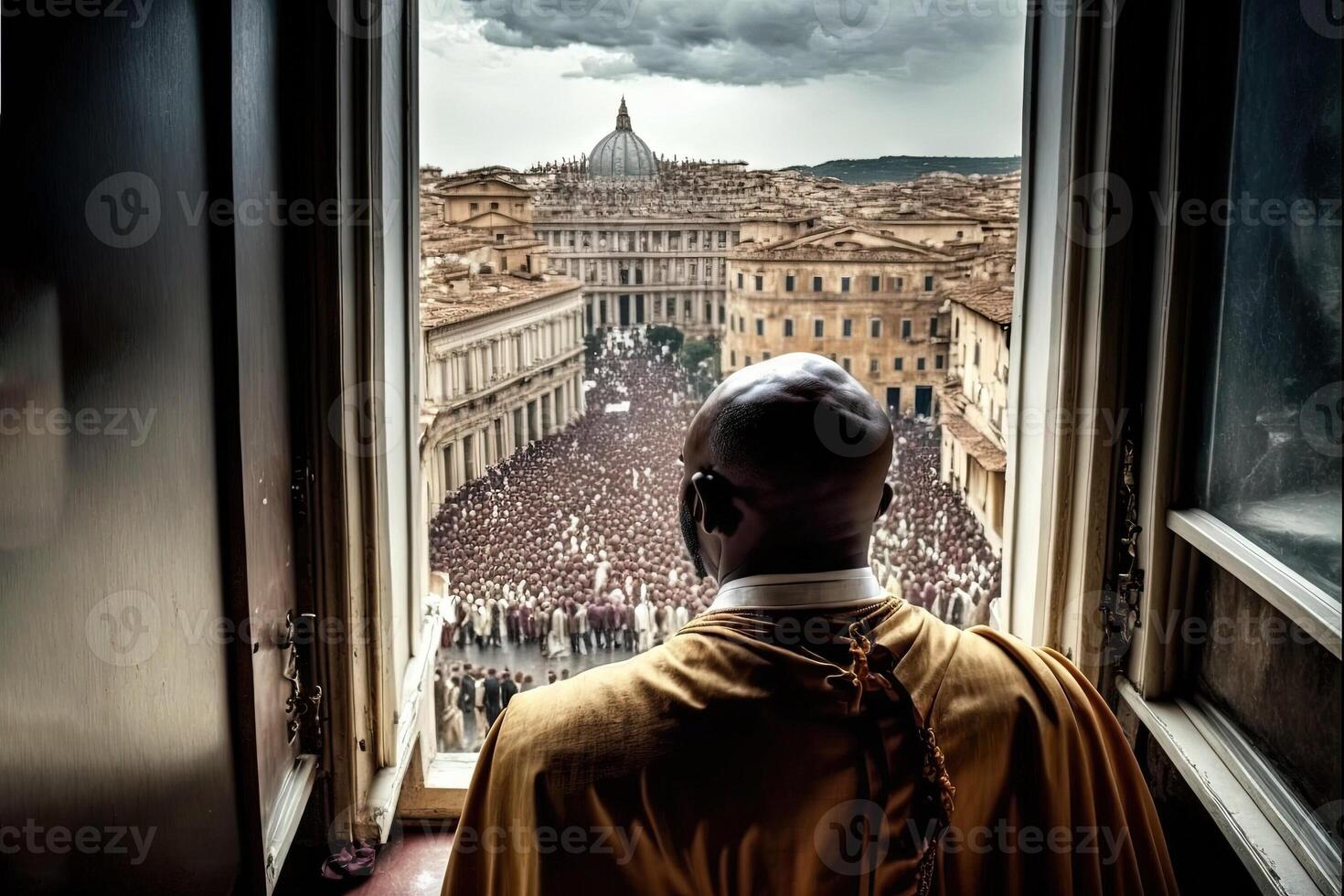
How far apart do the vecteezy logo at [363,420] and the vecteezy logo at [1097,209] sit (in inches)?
40.6

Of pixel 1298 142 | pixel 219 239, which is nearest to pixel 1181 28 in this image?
pixel 1298 142

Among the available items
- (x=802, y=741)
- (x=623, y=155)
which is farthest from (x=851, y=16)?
(x=802, y=741)

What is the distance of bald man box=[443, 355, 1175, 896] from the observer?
1042 mm

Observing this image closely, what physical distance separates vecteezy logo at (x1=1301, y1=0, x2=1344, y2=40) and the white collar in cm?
71

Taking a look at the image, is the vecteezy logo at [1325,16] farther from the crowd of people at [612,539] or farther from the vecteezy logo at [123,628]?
the vecteezy logo at [123,628]

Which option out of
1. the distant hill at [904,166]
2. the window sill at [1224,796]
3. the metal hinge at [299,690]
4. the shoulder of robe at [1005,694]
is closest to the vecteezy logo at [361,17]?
the distant hill at [904,166]

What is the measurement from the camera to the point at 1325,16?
108 centimetres

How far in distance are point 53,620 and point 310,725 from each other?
0.87 meters

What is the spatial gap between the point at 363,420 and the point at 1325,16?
128 centimetres

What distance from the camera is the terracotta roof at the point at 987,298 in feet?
5.86

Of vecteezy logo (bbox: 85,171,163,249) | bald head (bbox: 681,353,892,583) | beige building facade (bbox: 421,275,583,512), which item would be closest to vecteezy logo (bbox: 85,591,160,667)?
vecteezy logo (bbox: 85,171,163,249)

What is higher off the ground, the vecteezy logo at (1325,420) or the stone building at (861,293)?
the stone building at (861,293)

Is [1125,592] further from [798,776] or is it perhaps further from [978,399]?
[798,776]

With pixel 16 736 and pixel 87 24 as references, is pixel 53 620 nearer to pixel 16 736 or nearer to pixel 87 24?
pixel 16 736
